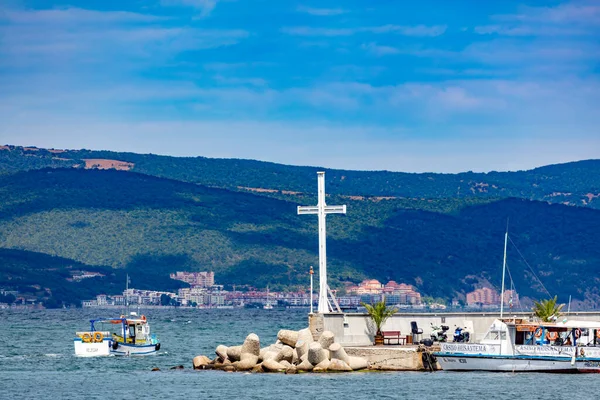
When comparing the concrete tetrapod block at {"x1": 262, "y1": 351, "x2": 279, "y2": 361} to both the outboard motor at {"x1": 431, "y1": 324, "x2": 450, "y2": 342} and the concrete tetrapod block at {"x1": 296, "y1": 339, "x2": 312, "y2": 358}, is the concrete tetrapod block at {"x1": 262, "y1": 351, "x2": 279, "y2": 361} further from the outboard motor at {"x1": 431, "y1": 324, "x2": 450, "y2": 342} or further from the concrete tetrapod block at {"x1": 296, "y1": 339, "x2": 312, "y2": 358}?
the outboard motor at {"x1": 431, "y1": 324, "x2": 450, "y2": 342}

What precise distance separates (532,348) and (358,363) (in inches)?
254

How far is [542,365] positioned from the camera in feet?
172

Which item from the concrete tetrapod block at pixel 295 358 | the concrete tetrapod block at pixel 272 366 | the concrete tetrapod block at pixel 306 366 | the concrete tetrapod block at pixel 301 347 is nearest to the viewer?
the concrete tetrapod block at pixel 306 366

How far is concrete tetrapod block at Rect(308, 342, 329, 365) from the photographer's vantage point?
176 feet

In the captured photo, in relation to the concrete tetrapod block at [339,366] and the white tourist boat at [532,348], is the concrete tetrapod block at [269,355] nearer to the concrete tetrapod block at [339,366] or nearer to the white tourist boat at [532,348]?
the concrete tetrapod block at [339,366]

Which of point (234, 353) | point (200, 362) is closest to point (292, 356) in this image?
point (234, 353)

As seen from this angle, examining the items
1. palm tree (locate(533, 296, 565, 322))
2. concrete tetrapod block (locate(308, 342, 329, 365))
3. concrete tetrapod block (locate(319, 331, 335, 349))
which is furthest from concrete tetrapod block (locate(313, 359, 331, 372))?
palm tree (locate(533, 296, 565, 322))

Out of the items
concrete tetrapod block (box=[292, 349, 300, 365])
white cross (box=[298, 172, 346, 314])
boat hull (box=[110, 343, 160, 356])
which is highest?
white cross (box=[298, 172, 346, 314])

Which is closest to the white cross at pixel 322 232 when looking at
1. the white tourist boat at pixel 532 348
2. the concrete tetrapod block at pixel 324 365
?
the concrete tetrapod block at pixel 324 365

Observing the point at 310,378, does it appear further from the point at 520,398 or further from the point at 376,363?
the point at 520,398

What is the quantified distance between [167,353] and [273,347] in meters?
22.4

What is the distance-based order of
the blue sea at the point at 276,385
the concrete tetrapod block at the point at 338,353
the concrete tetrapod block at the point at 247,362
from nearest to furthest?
the blue sea at the point at 276,385
the concrete tetrapod block at the point at 338,353
the concrete tetrapod block at the point at 247,362

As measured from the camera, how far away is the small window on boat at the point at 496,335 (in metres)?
52.1

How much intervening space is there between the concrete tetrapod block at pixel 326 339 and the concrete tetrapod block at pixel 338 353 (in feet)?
0.81
